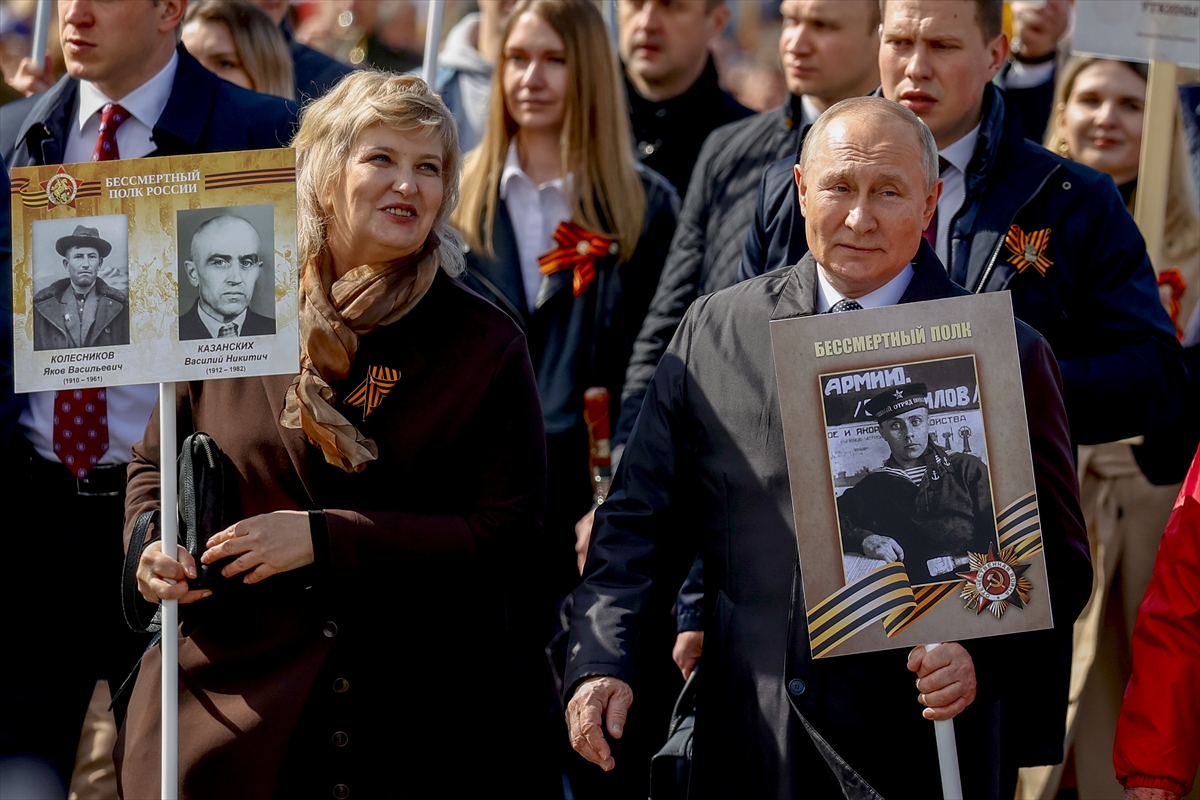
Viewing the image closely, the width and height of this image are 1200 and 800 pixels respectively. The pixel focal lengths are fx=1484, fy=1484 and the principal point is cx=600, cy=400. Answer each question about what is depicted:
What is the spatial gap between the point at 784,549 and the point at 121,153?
238 centimetres

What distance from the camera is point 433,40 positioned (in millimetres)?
4629

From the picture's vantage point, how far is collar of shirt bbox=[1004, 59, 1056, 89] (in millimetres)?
5973

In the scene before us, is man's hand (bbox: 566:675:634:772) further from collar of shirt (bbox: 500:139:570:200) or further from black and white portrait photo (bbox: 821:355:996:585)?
collar of shirt (bbox: 500:139:570:200)

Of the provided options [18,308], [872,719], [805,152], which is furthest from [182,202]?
[872,719]

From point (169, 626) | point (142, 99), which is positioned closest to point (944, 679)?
point (169, 626)

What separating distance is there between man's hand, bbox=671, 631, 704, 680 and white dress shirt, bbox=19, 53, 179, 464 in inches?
62.1

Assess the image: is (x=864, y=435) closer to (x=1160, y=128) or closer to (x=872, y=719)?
(x=872, y=719)

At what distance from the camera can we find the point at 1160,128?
452 centimetres

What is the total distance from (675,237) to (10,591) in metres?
2.20

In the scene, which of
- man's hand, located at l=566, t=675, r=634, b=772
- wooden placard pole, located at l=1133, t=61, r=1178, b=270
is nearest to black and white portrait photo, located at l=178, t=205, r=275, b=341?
man's hand, located at l=566, t=675, r=634, b=772

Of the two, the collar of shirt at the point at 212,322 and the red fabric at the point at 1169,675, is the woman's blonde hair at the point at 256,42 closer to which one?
the collar of shirt at the point at 212,322

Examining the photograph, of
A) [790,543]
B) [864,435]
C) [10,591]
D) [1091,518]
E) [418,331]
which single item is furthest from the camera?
[1091,518]

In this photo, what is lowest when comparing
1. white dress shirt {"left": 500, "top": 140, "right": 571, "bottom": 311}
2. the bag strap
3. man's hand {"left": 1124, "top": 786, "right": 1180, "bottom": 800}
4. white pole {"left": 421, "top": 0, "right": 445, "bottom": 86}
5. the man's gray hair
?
man's hand {"left": 1124, "top": 786, "right": 1180, "bottom": 800}

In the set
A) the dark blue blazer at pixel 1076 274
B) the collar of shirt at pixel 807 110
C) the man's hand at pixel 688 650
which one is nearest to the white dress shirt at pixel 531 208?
the collar of shirt at pixel 807 110
